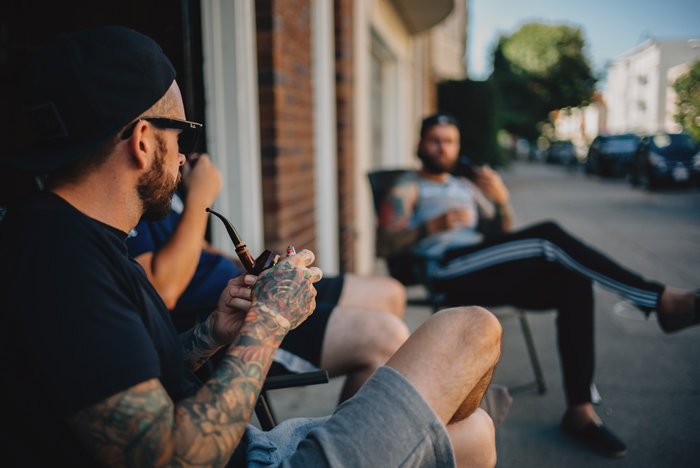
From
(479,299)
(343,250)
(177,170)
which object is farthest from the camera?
(343,250)

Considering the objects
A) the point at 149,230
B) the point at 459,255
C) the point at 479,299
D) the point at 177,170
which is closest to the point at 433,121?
the point at 459,255

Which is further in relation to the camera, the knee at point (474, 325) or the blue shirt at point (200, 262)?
the blue shirt at point (200, 262)

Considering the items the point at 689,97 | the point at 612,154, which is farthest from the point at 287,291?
the point at 612,154

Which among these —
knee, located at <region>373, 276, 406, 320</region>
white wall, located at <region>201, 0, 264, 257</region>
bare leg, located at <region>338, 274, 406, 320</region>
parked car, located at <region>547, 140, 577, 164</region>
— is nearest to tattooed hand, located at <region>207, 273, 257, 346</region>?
bare leg, located at <region>338, 274, 406, 320</region>

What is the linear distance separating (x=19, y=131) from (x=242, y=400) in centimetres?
206

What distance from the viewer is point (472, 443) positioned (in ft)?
3.92

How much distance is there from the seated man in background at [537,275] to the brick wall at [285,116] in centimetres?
63

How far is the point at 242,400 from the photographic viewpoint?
95cm

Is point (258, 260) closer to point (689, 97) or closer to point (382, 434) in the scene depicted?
point (382, 434)

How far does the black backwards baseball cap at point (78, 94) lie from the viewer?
0.92 metres

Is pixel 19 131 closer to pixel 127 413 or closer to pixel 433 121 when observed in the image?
pixel 127 413

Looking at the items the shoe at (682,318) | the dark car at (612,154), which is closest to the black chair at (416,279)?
the shoe at (682,318)

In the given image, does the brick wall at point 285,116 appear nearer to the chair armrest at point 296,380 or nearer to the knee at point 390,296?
the knee at point 390,296

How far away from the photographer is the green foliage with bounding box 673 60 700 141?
935 cm
